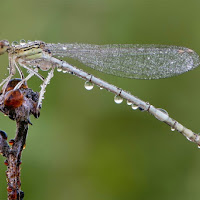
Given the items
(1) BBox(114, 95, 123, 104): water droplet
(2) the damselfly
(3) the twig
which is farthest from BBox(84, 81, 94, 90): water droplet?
(3) the twig

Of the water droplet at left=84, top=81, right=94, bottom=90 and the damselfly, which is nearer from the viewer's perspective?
the water droplet at left=84, top=81, right=94, bottom=90

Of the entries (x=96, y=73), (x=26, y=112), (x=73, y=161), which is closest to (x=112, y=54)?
(x=96, y=73)

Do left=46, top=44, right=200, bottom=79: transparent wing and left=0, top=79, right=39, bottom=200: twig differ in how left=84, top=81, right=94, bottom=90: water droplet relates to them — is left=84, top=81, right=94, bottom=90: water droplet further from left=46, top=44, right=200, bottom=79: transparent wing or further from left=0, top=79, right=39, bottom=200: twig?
left=0, top=79, right=39, bottom=200: twig

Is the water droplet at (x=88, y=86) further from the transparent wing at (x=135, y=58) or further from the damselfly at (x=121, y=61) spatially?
the transparent wing at (x=135, y=58)

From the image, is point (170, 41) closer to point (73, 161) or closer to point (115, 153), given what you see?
point (115, 153)

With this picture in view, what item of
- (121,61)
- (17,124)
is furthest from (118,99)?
(17,124)

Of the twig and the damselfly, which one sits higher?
the damselfly

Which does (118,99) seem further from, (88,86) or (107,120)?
(107,120)

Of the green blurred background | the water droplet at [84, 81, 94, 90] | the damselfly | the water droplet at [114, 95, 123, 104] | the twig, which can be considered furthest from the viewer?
the green blurred background

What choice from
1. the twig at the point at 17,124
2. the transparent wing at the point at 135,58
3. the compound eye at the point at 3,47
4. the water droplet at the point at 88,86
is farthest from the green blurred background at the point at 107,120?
the twig at the point at 17,124
